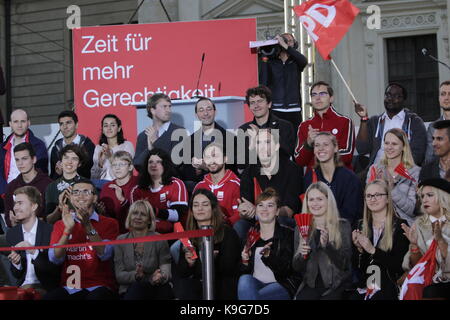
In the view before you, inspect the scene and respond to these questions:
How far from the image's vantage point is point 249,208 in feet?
29.0

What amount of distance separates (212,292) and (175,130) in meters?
3.28

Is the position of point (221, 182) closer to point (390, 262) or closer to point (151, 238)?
point (151, 238)

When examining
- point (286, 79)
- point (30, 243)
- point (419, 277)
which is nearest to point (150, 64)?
point (286, 79)

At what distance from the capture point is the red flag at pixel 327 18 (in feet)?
37.1

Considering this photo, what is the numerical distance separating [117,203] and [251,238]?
66.9 inches

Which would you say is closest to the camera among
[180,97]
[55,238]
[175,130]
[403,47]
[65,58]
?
[55,238]

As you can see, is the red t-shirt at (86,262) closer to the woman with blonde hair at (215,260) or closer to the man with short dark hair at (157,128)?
the woman with blonde hair at (215,260)

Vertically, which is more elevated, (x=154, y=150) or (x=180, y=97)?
(x=180, y=97)

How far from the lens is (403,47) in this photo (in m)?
20.2

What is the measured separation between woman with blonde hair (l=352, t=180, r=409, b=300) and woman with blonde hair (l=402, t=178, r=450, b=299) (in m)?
0.10
